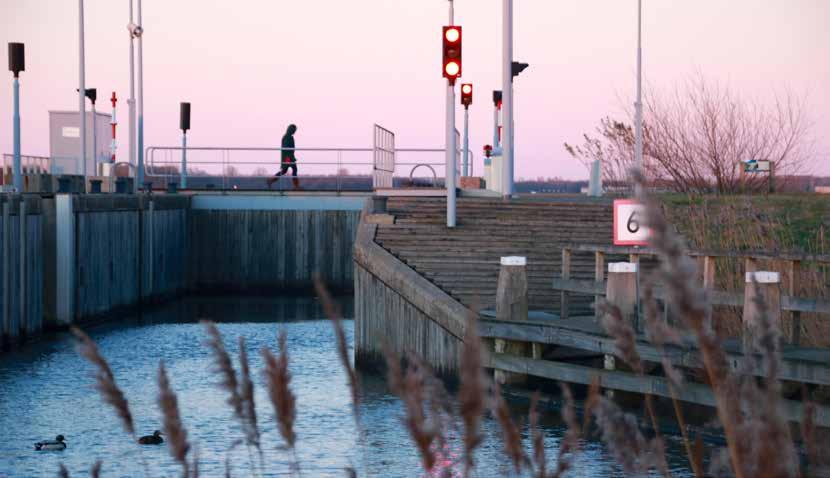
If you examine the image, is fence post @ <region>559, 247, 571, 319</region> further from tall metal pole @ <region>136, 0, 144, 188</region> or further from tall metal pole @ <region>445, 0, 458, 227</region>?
tall metal pole @ <region>136, 0, 144, 188</region>

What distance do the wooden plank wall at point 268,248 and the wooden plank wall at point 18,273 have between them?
42.5 ft

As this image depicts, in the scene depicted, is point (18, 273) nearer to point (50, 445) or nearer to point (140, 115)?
point (50, 445)

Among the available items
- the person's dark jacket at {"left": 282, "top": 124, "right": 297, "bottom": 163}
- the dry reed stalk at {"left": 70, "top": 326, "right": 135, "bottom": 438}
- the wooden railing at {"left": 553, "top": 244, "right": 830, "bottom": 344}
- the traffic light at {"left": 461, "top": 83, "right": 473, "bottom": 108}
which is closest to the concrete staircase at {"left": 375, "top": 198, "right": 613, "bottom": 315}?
the wooden railing at {"left": 553, "top": 244, "right": 830, "bottom": 344}

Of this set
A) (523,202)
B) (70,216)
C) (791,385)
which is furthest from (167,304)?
(791,385)

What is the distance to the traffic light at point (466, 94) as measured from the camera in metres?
36.1

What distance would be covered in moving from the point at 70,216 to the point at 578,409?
43.1 feet

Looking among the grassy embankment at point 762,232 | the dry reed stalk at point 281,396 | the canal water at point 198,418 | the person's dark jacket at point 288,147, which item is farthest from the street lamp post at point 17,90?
the dry reed stalk at point 281,396

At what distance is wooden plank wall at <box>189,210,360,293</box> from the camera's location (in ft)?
118

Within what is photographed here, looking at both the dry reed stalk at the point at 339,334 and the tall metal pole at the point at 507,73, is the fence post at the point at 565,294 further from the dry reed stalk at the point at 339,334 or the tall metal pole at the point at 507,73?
the dry reed stalk at the point at 339,334

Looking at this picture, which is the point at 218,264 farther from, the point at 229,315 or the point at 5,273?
the point at 5,273

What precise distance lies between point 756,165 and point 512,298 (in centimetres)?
822

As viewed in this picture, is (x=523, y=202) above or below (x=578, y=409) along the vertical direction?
above

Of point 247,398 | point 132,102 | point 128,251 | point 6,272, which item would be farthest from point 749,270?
point 132,102

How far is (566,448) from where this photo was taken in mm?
3061
